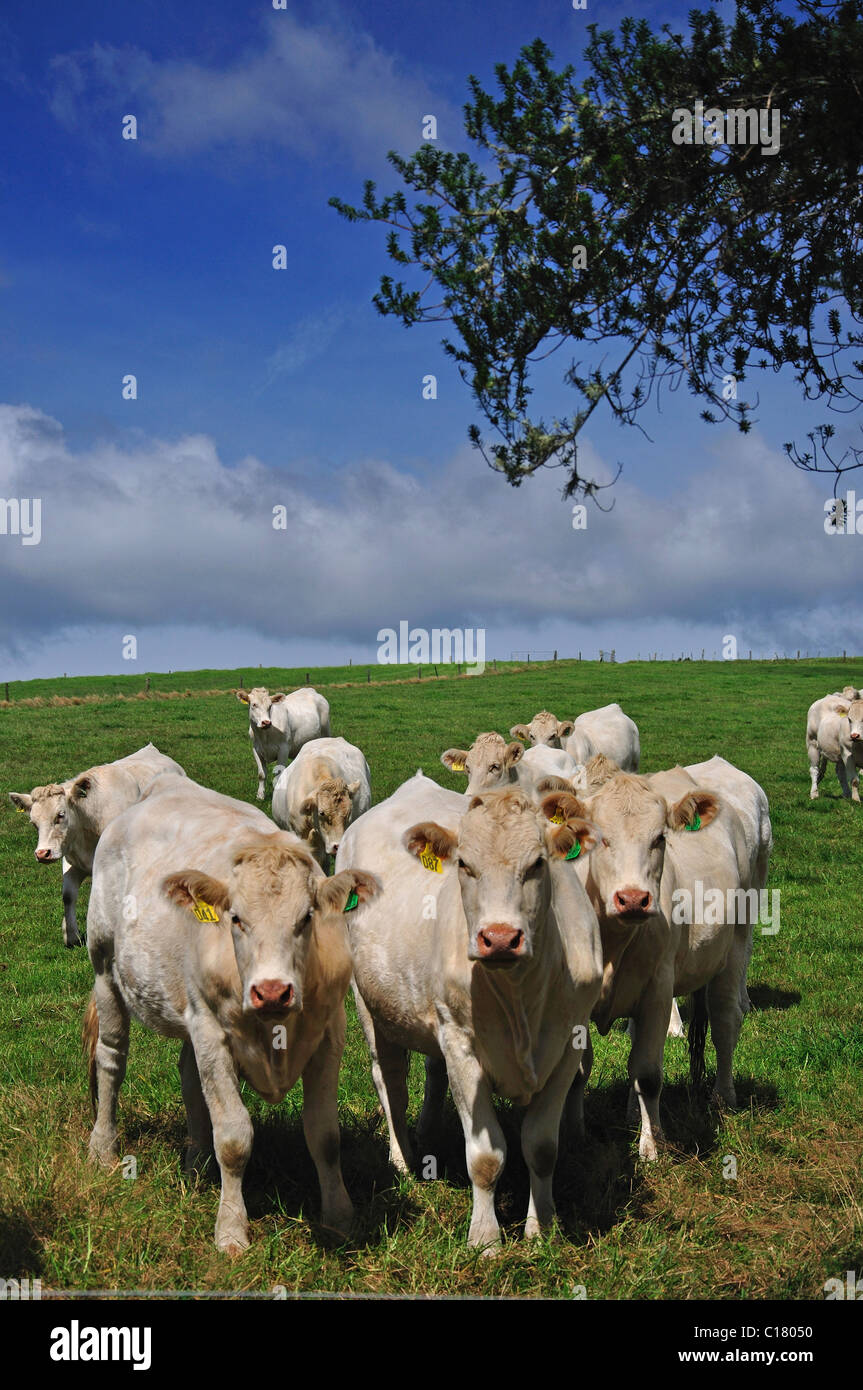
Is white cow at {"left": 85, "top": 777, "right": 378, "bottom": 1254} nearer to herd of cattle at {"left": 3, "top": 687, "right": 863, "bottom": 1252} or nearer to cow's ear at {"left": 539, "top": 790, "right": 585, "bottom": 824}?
herd of cattle at {"left": 3, "top": 687, "right": 863, "bottom": 1252}

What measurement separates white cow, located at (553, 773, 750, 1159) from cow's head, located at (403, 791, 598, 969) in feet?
1.57

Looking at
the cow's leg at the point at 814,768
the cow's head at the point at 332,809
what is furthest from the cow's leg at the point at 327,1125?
the cow's leg at the point at 814,768

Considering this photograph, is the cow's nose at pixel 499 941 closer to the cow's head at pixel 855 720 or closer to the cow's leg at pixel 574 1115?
the cow's leg at pixel 574 1115

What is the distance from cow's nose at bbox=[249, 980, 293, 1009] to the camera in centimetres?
491

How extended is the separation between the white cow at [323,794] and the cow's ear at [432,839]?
700 cm

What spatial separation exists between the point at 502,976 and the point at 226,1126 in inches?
62.3

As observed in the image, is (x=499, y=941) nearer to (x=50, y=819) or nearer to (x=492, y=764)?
(x=492, y=764)

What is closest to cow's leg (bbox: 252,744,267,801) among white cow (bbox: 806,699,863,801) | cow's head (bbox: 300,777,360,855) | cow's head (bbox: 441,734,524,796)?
cow's head (bbox: 300,777,360,855)

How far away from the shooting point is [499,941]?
4.90 metres

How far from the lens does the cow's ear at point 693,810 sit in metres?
6.96

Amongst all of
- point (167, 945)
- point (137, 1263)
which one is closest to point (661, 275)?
point (167, 945)

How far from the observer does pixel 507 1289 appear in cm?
493
